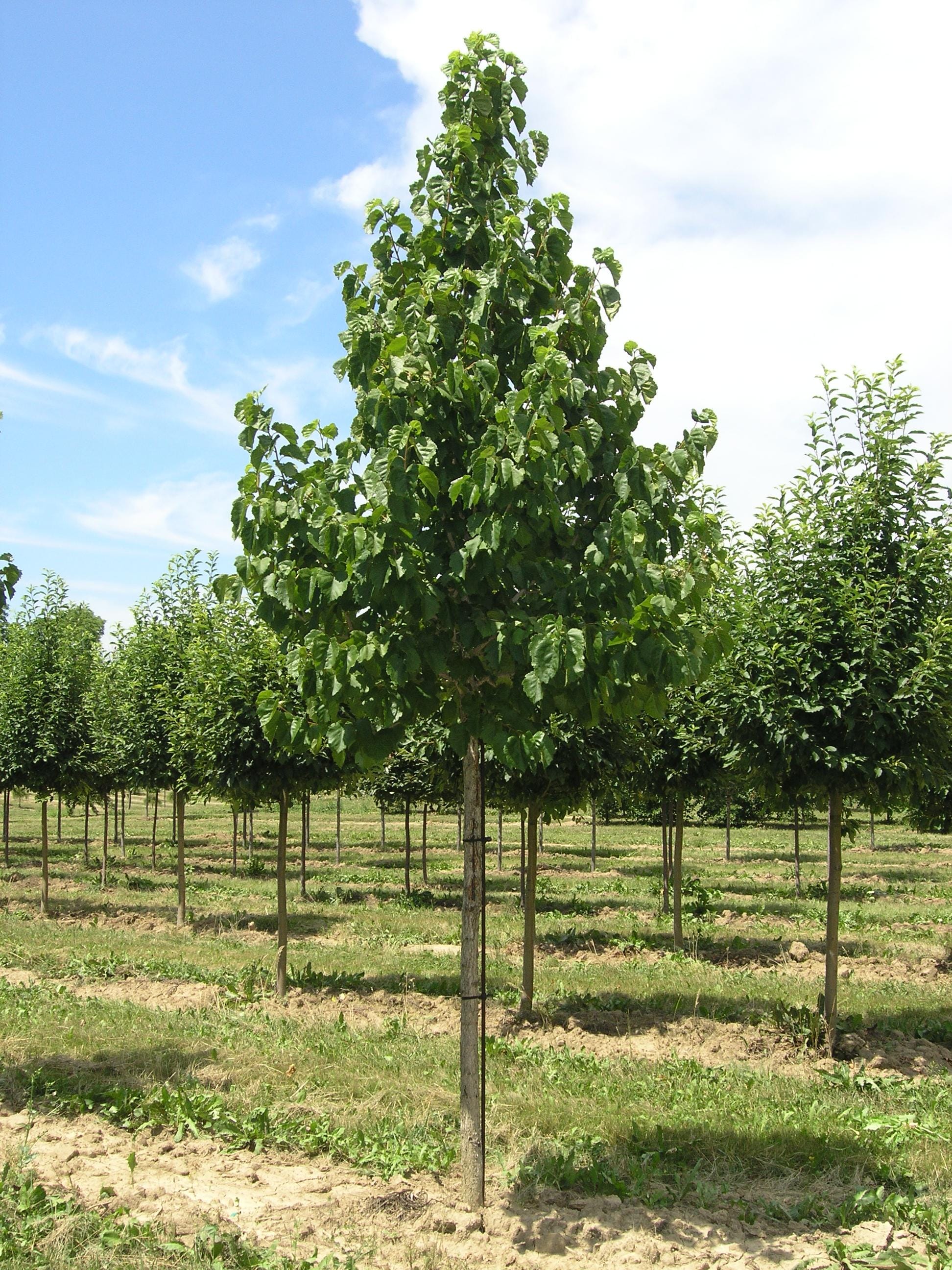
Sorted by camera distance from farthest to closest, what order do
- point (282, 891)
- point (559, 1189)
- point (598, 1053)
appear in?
point (282, 891), point (598, 1053), point (559, 1189)

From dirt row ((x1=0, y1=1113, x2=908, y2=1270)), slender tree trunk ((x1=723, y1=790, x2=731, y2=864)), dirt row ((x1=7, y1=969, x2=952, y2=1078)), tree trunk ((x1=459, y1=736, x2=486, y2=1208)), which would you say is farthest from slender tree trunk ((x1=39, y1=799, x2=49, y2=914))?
slender tree trunk ((x1=723, y1=790, x2=731, y2=864))

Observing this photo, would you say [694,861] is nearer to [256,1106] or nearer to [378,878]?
[378,878]

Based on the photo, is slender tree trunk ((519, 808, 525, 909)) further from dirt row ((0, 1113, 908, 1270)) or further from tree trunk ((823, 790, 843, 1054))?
dirt row ((0, 1113, 908, 1270))

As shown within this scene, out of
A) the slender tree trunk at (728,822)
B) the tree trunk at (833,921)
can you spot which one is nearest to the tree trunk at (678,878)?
the tree trunk at (833,921)

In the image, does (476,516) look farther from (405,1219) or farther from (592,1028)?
(592,1028)

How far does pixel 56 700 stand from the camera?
19.4m

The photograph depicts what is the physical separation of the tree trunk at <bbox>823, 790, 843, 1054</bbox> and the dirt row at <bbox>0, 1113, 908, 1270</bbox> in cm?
409

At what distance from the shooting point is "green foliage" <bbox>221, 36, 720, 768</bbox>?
451cm

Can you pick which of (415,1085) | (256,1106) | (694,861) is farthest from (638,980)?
(694,861)

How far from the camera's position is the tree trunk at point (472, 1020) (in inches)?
207

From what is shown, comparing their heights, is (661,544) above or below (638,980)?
above

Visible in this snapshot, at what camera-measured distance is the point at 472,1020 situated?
17.4 feet

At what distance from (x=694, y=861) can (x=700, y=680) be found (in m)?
29.1

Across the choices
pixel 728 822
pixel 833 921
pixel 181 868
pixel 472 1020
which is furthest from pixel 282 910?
pixel 728 822
